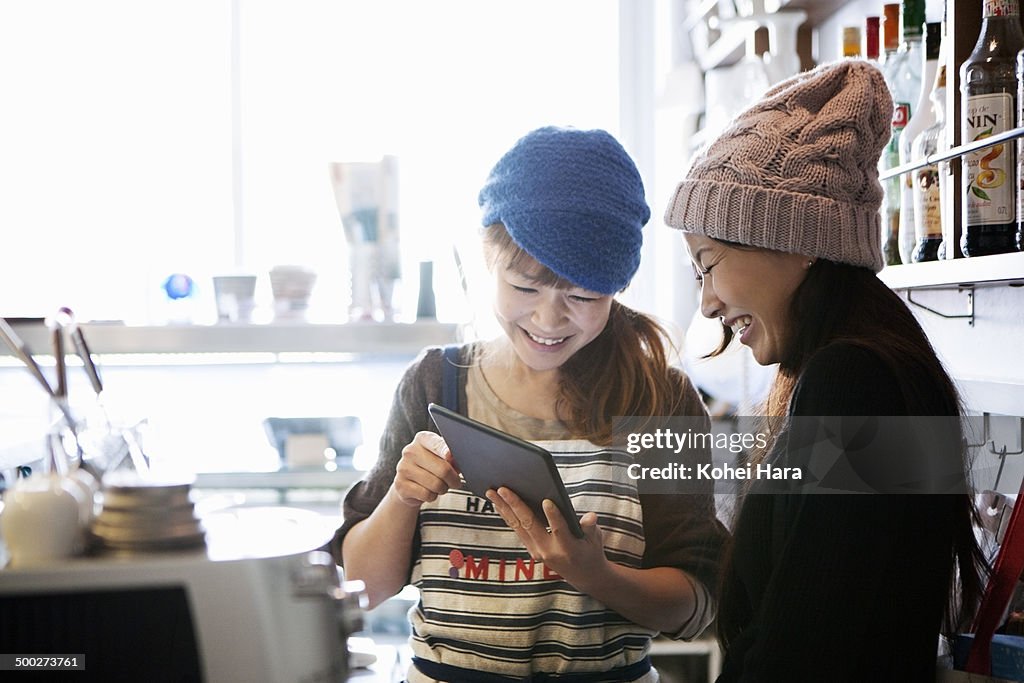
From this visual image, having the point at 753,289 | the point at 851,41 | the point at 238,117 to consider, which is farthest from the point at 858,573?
the point at 238,117

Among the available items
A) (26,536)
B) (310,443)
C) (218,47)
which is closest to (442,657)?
(26,536)

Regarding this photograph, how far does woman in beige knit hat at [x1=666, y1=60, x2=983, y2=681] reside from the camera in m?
0.74

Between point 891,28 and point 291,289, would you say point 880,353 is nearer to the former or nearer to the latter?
point 891,28

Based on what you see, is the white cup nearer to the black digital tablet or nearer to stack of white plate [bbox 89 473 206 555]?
stack of white plate [bbox 89 473 206 555]

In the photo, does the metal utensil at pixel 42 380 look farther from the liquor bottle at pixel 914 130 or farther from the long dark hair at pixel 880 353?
the liquor bottle at pixel 914 130

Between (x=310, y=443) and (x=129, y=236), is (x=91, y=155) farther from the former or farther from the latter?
(x=310, y=443)

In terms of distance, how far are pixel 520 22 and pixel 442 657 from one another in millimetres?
1877

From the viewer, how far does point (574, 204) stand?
36.2 inches

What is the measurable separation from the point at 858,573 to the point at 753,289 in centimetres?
25

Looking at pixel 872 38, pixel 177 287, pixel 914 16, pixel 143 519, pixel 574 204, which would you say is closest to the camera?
pixel 143 519

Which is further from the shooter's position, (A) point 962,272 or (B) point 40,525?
(A) point 962,272

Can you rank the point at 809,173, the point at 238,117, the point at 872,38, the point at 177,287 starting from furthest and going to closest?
the point at 238,117, the point at 177,287, the point at 872,38, the point at 809,173

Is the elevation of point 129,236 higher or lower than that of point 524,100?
lower

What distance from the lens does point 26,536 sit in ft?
2.19
